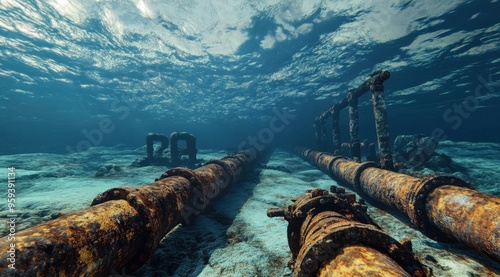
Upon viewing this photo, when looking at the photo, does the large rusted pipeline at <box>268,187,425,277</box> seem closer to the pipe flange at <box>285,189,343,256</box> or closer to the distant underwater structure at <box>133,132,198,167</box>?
the pipe flange at <box>285,189,343,256</box>

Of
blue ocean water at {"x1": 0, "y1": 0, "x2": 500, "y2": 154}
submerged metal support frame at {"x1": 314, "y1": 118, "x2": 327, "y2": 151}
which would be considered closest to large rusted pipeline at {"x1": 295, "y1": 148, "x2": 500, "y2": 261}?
blue ocean water at {"x1": 0, "y1": 0, "x2": 500, "y2": 154}

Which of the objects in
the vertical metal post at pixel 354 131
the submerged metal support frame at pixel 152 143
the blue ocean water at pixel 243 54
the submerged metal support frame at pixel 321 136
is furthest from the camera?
the submerged metal support frame at pixel 321 136

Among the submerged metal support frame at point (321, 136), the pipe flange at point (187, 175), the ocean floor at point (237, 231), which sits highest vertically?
the submerged metal support frame at point (321, 136)

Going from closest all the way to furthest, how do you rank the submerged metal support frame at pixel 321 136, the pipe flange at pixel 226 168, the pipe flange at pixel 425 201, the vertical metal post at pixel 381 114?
the pipe flange at pixel 425 201 < the vertical metal post at pixel 381 114 < the pipe flange at pixel 226 168 < the submerged metal support frame at pixel 321 136

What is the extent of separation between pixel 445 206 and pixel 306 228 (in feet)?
6.81

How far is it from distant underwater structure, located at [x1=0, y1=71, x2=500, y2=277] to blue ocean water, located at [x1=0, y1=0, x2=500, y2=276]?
56 cm

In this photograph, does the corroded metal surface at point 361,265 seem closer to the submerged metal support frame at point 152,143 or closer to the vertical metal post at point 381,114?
the vertical metal post at point 381,114

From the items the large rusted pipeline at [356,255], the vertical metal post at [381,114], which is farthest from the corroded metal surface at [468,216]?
the vertical metal post at [381,114]

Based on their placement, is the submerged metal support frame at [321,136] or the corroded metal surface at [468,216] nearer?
the corroded metal surface at [468,216]

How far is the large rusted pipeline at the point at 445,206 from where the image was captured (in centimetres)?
265

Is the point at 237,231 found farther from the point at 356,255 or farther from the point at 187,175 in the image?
the point at 356,255

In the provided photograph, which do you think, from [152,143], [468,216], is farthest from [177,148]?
[468,216]

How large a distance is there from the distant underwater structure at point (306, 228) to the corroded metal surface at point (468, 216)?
11 mm

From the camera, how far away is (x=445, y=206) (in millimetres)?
3307
